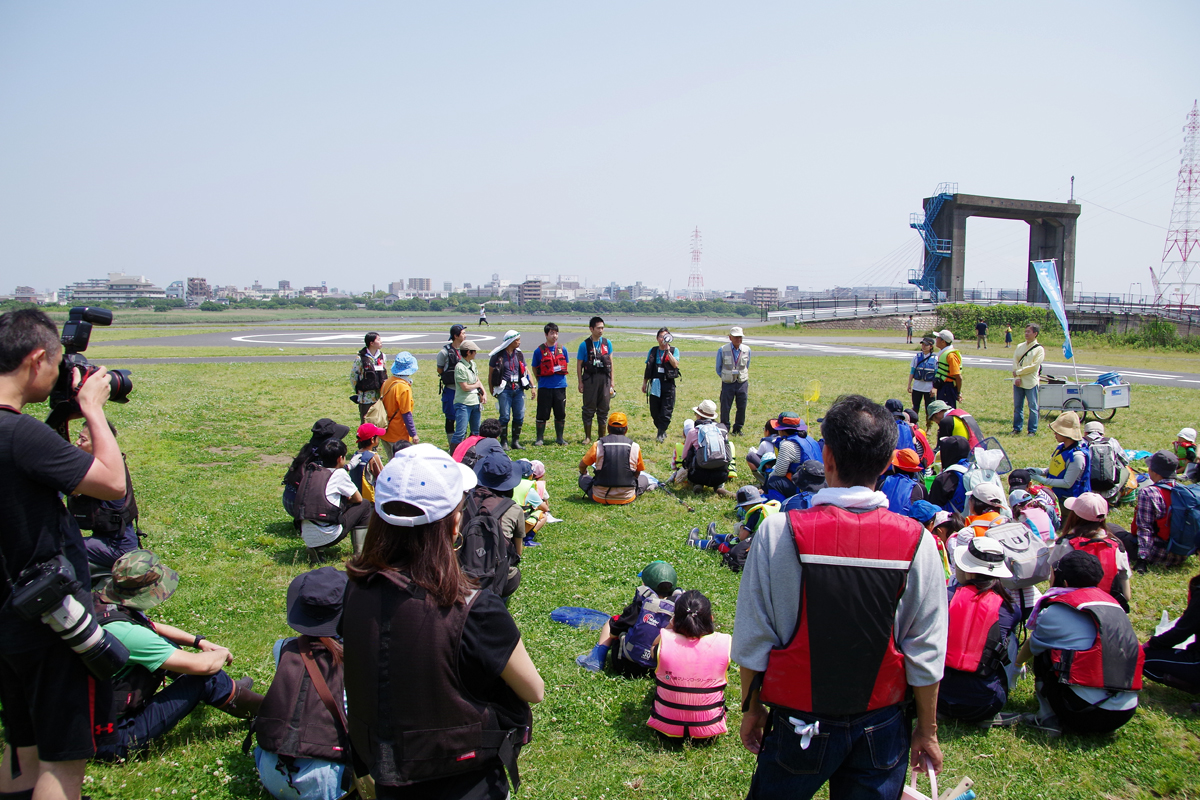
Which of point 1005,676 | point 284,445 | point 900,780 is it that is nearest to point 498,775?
point 900,780

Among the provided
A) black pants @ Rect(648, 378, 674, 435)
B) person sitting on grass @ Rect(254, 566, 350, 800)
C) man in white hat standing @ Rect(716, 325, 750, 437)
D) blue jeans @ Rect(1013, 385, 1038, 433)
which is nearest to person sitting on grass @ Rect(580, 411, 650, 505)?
black pants @ Rect(648, 378, 674, 435)

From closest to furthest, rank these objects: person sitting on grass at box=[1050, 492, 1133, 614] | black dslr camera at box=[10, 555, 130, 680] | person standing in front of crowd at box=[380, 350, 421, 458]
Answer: black dslr camera at box=[10, 555, 130, 680] < person sitting on grass at box=[1050, 492, 1133, 614] < person standing in front of crowd at box=[380, 350, 421, 458]

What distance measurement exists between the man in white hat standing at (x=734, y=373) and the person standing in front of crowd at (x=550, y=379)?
285 centimetres

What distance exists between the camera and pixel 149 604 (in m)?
4.01

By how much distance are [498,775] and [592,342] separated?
405 inches

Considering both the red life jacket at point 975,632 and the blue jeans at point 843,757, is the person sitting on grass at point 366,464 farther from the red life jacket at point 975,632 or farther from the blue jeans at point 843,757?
the blue jeans at point 843,757

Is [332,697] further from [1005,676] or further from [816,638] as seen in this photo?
[1005,676]

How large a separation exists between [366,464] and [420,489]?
18.8 ft

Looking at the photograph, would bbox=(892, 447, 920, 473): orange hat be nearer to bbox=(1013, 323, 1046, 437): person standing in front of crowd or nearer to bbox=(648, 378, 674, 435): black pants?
bbox=(648, 378, 674, 435): black pants

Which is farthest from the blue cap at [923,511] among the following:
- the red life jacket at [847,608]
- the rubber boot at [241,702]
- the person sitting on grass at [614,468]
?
the rubber boot at [241,702]

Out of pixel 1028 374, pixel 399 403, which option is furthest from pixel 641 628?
pixel 1028 374

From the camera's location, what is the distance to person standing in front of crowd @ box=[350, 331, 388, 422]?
1064 centimetres

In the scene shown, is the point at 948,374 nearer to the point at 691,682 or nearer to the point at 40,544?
the point at 691,682

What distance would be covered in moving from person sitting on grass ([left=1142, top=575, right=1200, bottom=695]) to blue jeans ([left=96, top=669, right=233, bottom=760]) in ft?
20.7
